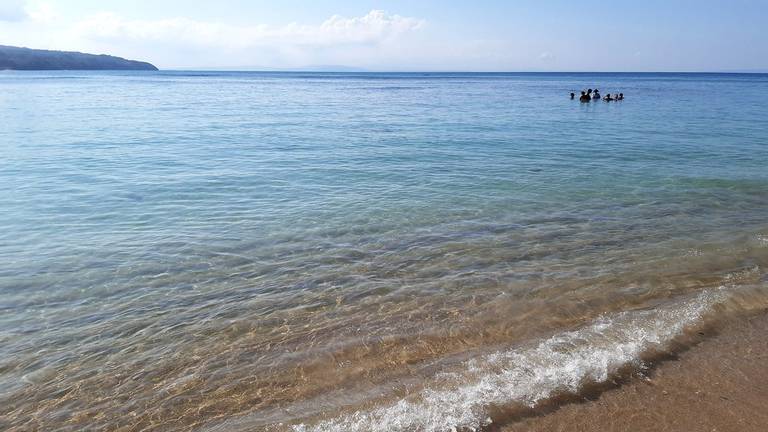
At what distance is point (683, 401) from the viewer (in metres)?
5.41

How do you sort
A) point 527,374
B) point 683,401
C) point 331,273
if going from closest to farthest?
point 683,401 < point 527,374 < point 331,273

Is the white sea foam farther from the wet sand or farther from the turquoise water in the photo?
the wet sand

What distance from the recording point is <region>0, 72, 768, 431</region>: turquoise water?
586 centimetres

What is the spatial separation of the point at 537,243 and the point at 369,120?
27.9m

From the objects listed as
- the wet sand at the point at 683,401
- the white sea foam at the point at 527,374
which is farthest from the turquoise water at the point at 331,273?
the wet sand at the point at 683,401

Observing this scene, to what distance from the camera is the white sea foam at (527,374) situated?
5211 millimetres

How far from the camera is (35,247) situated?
10.7 m

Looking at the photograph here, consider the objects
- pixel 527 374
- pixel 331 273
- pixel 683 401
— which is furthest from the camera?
pixel 331 273

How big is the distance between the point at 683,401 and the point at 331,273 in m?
6.02

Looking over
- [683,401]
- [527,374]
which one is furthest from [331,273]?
[683,401]

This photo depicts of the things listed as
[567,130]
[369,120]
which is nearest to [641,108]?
[567,130]

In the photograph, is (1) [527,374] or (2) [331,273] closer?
(1) [527,374]

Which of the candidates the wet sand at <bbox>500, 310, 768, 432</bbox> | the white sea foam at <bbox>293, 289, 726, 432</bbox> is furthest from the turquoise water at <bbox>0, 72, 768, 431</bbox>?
the wet sand at <bbox>500, 310, 768, 432</bbox>

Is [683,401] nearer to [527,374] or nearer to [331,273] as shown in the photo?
[527,374]
